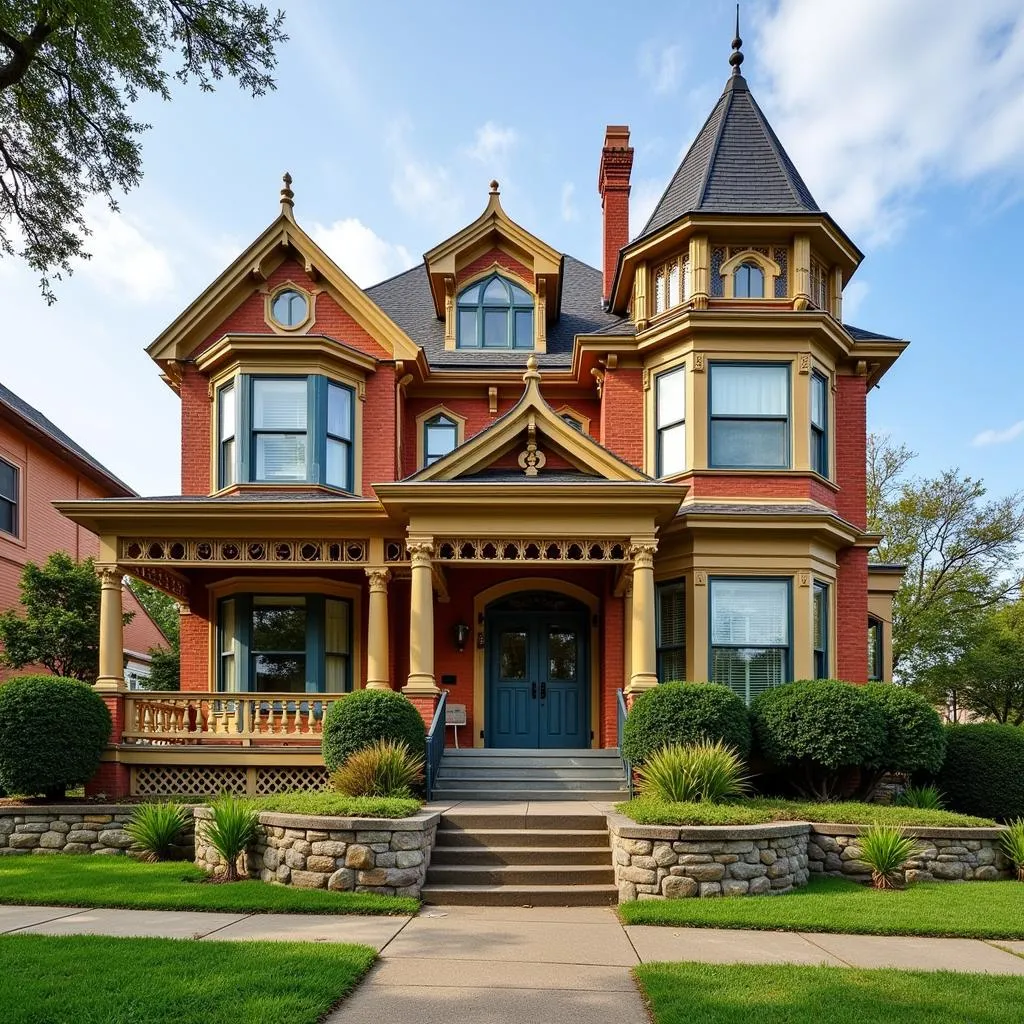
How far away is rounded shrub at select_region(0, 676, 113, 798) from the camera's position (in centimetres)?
1171

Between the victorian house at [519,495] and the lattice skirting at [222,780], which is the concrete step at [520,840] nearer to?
the victorian house at [519,495]

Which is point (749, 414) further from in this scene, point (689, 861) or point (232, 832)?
point (232, 832)

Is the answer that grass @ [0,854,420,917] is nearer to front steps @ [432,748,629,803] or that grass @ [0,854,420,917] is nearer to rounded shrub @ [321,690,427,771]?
rounded shrub @ [321,690,427,771]

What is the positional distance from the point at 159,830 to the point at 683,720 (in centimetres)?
655

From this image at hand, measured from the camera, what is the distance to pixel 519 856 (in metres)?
9.46

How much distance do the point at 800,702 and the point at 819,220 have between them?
307 inches

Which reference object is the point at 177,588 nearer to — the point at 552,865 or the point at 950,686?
the point at 552,865

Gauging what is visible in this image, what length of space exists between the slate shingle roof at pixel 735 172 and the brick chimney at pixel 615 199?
1804mm

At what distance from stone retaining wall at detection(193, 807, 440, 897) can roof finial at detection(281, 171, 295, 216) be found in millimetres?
10655

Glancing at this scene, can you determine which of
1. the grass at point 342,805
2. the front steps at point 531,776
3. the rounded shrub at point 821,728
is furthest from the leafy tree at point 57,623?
the rounded shrub at point 821,728

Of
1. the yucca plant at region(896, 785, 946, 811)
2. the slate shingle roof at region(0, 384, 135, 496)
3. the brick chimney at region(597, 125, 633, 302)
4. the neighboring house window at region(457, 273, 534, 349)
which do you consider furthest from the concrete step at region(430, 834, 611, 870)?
the slate shingle roof at region(0, 384, 135, 496)

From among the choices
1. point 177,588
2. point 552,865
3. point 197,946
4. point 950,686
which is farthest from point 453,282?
point 950,686

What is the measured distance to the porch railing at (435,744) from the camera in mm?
11324

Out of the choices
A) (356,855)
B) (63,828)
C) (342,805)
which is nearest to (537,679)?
(342,805)
